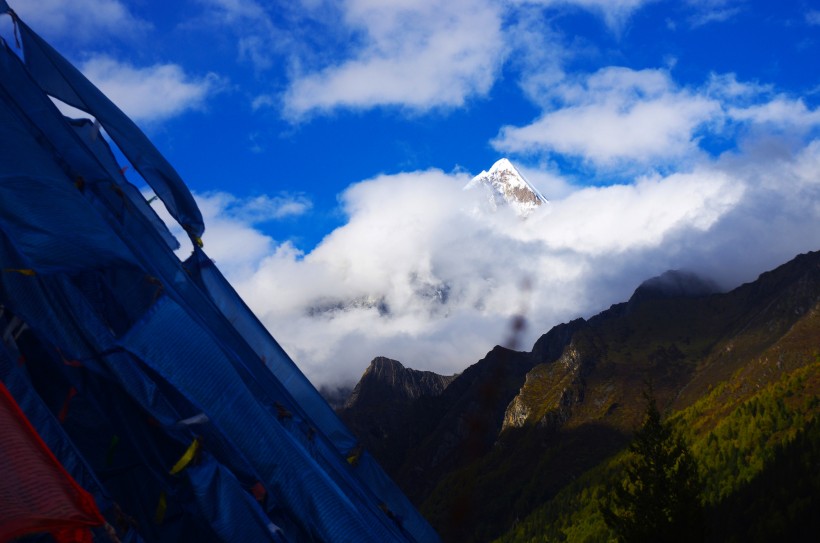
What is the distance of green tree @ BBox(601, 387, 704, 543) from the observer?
2869 cm

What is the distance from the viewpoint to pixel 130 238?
13258 mm

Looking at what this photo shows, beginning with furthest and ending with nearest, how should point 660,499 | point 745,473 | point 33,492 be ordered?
point 745,473, point 660,499, point 33,492

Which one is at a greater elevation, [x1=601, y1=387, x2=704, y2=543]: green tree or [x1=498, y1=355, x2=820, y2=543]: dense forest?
[x1=601, y1=387, x2=704, y2=543]: green tree

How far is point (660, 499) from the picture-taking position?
95.6 feet

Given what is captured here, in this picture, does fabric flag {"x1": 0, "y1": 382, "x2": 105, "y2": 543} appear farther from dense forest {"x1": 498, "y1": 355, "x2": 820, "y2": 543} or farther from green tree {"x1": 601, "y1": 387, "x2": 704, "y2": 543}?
dense forest {"x1": 498, "y1": 355, "x2": 820, "y2": 543}

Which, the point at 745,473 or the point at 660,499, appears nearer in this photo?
the point at 660,499

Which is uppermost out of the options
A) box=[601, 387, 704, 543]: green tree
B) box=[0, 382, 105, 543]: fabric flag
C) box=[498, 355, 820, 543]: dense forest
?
box=[0, 382, 105, 543]: fabric flag

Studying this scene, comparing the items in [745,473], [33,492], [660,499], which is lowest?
[745,473]

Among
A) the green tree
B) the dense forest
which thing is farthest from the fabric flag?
the dense forest

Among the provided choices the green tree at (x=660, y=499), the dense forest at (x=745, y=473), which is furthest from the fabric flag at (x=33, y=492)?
the dense forest at (x=745, y=473)

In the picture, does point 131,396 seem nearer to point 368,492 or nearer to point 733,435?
point 368,492

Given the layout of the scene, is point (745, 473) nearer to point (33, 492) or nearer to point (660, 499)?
point (660, 499)

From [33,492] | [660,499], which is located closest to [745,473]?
[660,499]

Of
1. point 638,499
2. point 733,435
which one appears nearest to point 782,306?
point 733,435
